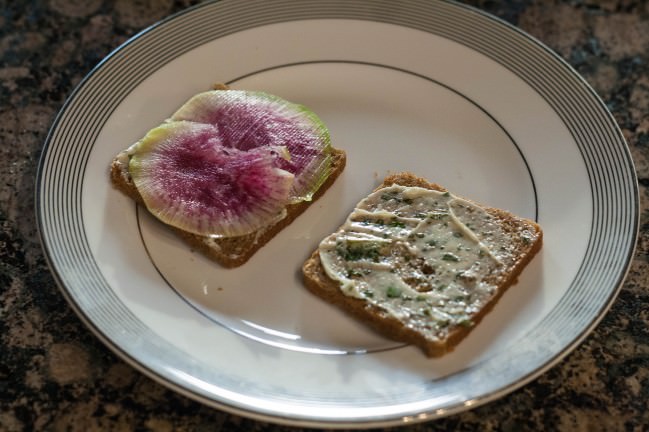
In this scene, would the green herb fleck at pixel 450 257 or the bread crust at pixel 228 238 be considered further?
the bread crust at pixel 228 238

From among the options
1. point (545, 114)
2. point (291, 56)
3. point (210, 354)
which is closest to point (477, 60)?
point (545, 114)

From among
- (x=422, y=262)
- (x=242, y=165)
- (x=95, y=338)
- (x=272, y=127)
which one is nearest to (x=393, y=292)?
(x=422, y=262)

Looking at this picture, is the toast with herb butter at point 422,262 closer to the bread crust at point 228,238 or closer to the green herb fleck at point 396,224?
the green herb fleck at point 396,224

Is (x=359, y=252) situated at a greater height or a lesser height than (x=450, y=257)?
lesser

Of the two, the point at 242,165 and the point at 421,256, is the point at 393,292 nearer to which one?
the point at 421,256

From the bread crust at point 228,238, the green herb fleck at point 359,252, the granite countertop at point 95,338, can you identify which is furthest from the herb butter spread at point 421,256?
the granite countertop at point 95,338

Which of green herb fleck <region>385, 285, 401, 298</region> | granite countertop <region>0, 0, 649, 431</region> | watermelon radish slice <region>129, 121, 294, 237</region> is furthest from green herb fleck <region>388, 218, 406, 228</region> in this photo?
granite countertop <region>0, 0, 649, 431</region>

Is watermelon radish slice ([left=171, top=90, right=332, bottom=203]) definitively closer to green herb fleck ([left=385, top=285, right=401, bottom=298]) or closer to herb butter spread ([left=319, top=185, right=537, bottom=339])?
herb butter spread ([left=319, top=185, right=537, bottom=339])
